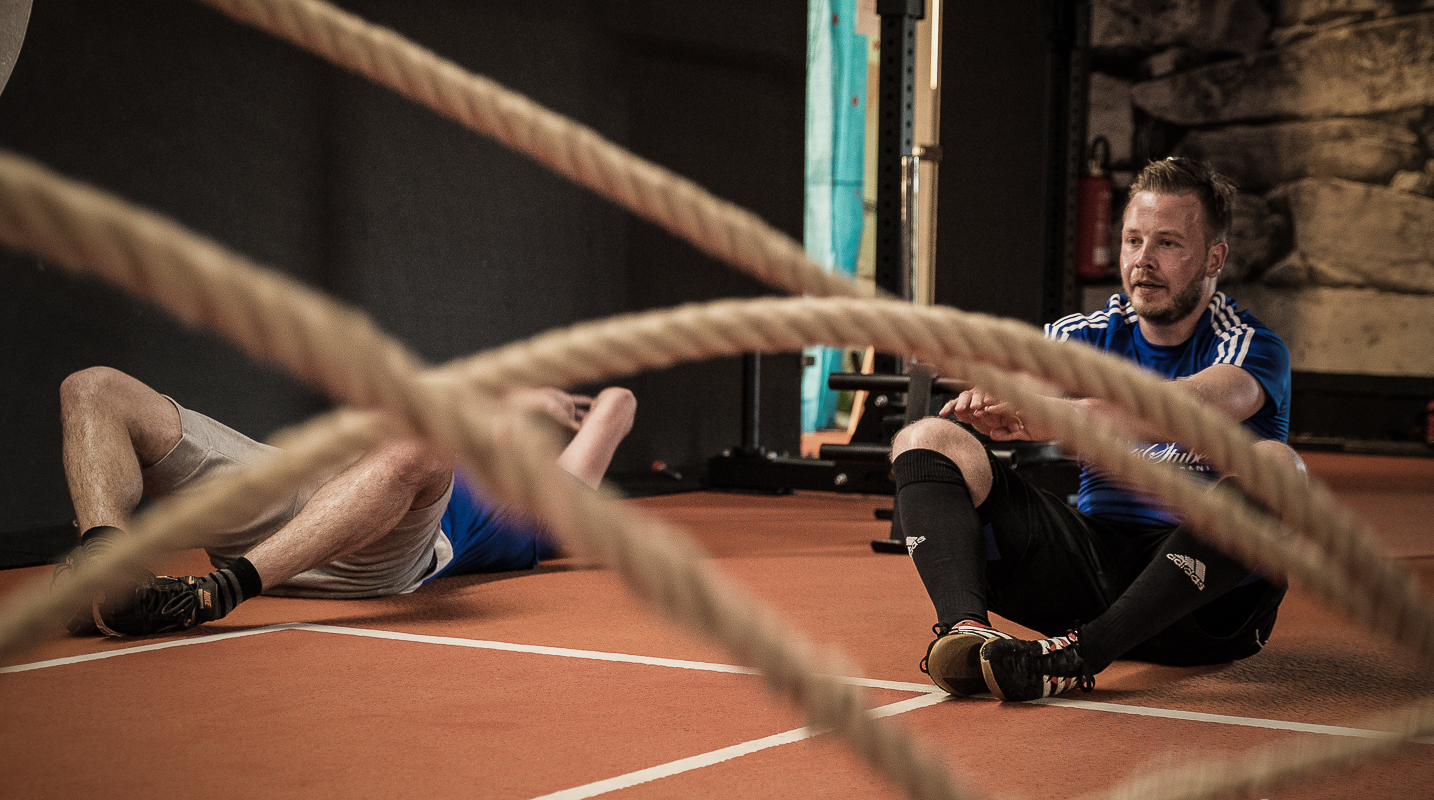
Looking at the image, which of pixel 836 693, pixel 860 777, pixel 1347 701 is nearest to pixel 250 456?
pixel 860 777

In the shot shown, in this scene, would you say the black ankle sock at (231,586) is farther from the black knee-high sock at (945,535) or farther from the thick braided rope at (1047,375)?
the thick braided rope at (1047,375)

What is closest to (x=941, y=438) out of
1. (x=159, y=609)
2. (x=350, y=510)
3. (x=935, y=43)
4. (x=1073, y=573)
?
(x=1073, y=573)

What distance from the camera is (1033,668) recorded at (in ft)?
5.96

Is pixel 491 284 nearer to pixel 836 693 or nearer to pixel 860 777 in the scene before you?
pixel 860 777

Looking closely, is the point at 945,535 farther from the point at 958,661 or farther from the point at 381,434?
the point at 381,434

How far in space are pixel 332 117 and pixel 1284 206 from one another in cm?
508

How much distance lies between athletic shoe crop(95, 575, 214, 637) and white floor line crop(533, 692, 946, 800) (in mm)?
1014

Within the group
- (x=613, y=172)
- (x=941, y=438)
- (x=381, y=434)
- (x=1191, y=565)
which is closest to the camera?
(x=381, y=434)

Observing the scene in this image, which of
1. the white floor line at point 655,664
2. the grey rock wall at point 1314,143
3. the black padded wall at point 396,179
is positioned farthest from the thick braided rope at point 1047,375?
the grey rock wall at point 1314,143

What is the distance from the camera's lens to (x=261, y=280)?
0.40m

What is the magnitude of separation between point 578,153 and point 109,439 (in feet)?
6.17

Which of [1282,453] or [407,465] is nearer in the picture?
[1282,453]

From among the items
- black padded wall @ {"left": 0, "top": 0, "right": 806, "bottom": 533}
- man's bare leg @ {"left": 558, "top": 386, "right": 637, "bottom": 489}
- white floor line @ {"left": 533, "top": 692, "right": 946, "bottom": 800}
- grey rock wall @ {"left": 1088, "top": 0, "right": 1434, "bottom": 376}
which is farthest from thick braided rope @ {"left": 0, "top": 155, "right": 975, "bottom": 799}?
grey rock wall @ {"left": 1088, "top": 0, "right": 1434, "bottom": 376}

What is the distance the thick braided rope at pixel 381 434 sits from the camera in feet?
1.28
